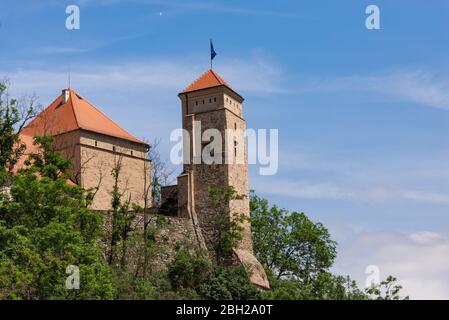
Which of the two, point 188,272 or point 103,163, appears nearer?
point 188,272

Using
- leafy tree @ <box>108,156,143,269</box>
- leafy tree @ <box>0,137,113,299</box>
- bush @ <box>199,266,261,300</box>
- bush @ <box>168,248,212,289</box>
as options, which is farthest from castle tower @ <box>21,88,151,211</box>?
bush @ <box>199,266,261,300</box>

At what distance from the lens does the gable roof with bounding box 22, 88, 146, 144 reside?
42500 mm

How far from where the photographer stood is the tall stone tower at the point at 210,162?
39562mm

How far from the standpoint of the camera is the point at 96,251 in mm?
31188

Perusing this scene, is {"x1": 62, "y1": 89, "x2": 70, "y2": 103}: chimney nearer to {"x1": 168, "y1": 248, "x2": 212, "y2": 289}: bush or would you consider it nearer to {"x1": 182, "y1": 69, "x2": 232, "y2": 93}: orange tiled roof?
{"x1": 182, "y1": 69, "x2": 232, "y2": 93}: orange tiled roof

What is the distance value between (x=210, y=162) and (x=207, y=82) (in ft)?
14.2

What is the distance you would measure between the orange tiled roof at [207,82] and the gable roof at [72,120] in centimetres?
537

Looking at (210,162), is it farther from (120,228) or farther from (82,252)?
(82,252)

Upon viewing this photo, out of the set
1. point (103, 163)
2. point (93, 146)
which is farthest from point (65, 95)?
point (103, 163)

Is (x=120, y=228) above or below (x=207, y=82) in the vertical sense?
below

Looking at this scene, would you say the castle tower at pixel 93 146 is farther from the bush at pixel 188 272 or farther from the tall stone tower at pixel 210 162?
the bush at pixel 188 272

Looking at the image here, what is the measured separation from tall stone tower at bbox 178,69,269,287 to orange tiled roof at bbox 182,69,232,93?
59 millimetres

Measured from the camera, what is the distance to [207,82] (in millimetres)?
41500
